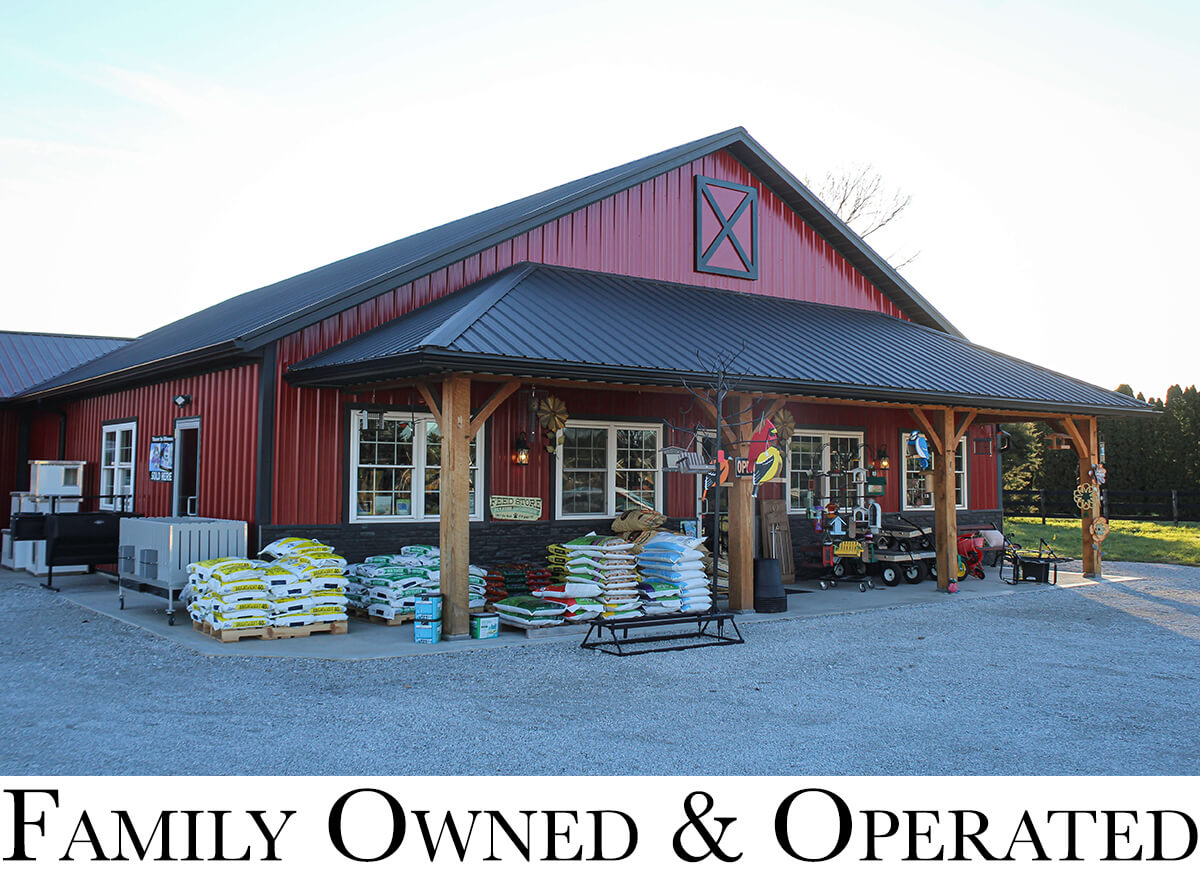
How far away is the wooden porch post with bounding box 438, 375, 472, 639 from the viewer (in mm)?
9680

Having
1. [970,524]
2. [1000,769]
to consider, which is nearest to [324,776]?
[1000,769]

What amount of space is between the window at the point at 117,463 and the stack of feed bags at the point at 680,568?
917 centimetres

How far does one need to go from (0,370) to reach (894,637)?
66.8 ft

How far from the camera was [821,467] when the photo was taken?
53.4ft

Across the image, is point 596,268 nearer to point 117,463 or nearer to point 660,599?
point 660,599

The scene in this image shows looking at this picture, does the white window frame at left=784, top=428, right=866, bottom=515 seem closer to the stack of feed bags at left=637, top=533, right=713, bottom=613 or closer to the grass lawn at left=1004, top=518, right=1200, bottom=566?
the stack of feed bags at left=637, top=533, right=713, bottom=613

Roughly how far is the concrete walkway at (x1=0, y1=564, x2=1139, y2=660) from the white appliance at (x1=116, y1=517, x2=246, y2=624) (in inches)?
16.8

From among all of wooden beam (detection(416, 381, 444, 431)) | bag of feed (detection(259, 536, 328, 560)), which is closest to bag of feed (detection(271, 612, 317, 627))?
bag of feed (detection(259, 536, 328, 560))

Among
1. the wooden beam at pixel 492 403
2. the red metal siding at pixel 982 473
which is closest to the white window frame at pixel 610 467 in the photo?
the wooden beam at pixel 492 403

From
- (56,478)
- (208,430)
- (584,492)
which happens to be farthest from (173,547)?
(56,478)

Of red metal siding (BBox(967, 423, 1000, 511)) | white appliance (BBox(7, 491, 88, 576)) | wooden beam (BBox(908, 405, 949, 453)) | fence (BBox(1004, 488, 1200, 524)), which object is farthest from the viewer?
fence (BBox(1004, 488, 1200, 524))

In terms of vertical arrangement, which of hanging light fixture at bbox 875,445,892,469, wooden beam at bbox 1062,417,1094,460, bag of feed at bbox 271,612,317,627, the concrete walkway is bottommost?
the concrete walkway

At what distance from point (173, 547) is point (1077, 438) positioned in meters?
14.0

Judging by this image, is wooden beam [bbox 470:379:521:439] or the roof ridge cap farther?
wooden beam [bbox 470:379:521:439]
